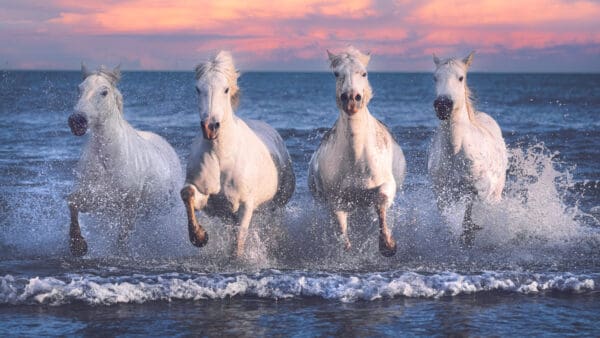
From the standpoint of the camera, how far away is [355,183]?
789 cm

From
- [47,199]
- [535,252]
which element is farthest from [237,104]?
[47,199]

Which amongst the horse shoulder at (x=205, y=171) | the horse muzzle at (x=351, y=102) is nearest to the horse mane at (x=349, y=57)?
the horse muzzle at (x=351, y=102)

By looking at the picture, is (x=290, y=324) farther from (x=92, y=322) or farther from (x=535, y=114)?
(x=535, y=114)

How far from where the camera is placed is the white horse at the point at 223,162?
7.14 m

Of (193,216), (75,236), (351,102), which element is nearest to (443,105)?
(351,102)

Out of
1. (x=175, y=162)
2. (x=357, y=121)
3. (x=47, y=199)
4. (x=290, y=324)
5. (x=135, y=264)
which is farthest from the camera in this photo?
(x=47, y=199)

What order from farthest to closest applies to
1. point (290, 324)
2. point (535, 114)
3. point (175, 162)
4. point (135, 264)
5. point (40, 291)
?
point (535, 114), point (175, 162), point (135, 264), point (40, 291), point (290, 324)

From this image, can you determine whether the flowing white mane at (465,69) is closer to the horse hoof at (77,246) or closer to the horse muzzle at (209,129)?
the horse muzzle at (209,129)

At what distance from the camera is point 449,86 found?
837 cm

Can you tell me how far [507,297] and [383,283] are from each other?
1.06 metres

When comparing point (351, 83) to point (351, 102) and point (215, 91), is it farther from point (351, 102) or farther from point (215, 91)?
point (215, 91)

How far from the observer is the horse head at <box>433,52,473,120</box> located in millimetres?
8273

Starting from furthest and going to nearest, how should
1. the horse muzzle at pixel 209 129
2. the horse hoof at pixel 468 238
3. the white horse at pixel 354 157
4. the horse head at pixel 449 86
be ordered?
the horse hoof at pixel 468 238
the horse head at pixel 449 86
the white horse at pixel 354 157
the horse muzzle at pixel 209 129

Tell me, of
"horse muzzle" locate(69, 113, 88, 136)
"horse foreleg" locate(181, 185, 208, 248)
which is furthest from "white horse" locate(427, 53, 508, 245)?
"horse muzzle" locate(69, 113, 88, 136)
